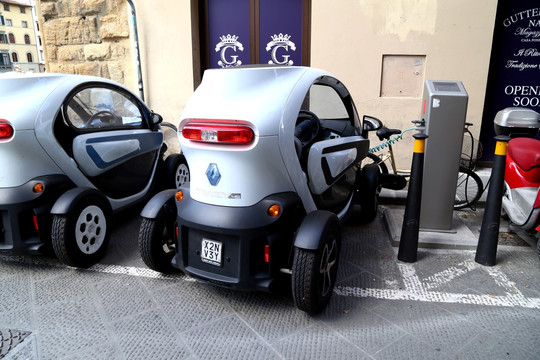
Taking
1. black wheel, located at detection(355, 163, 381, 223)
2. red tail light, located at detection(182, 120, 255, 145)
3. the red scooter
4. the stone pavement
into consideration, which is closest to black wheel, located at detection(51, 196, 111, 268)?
the stone pavement

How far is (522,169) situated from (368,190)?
56.9 inches

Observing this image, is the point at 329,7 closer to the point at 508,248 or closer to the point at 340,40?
the point at 340,40

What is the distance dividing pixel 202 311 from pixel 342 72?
185 inches

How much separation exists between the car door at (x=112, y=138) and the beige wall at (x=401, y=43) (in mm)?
3137

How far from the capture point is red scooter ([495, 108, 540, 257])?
3684mm

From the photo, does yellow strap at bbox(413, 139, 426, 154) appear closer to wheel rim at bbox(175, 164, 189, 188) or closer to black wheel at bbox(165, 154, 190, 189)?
black wheel at bbox(165, 154, 190, 189)

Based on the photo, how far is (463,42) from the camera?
596cm

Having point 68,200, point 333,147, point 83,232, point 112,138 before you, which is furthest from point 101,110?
point 333,147

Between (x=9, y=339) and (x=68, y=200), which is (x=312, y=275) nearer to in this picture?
(x=9, y=339)

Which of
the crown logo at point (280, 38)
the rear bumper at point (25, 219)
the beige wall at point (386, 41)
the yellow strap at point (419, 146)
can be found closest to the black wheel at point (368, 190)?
the yellow strap at point (419, 146)

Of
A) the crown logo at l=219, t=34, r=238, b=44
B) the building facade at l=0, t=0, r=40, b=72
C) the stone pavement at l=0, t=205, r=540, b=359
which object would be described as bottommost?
the stone pavement at l=0, t=205, r=540, b=359

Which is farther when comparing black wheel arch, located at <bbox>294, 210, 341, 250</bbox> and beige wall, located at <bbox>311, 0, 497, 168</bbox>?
beige wall, located at <bbox>311, 0, 497, 168</bbox>

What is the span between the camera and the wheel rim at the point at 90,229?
131 inches

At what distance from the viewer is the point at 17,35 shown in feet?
243
